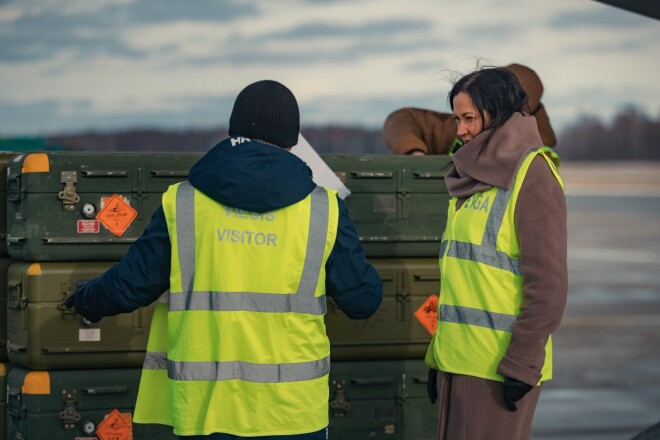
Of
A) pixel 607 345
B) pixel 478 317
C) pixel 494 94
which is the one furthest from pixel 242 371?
pixel 607 345

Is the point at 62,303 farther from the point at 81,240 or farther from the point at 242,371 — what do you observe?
the point at 242,371

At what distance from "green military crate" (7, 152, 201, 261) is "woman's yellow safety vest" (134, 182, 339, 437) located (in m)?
1.79

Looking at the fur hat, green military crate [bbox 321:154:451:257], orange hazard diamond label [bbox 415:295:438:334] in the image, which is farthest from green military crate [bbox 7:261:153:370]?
the fur hat

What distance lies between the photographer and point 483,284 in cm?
379

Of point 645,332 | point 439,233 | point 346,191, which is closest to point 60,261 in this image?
point 346,191

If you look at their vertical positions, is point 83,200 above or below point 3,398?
above

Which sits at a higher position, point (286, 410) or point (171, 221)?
point (171, 221)

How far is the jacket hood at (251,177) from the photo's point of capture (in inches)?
141

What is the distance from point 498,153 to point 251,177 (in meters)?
0.80

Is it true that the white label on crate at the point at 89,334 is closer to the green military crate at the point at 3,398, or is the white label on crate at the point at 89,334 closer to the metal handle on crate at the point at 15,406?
the metal handle on crate at the point at 15,406

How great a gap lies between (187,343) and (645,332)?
12248 millimetres

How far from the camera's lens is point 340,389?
562 centimetres

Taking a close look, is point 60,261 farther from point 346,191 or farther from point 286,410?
point 286,410

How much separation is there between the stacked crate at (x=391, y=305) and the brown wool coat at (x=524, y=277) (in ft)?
5.61
